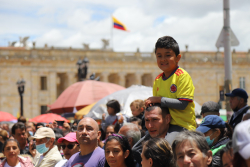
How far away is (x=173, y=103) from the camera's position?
13.9ft

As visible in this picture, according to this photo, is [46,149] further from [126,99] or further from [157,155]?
[126,99]

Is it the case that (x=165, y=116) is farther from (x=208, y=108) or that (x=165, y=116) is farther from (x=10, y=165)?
(x=10, y=165)

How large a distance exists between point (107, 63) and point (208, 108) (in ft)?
154

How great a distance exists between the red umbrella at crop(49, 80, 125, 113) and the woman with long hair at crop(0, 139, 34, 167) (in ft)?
42.7

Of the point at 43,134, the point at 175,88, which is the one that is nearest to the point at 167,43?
the point at 175,88

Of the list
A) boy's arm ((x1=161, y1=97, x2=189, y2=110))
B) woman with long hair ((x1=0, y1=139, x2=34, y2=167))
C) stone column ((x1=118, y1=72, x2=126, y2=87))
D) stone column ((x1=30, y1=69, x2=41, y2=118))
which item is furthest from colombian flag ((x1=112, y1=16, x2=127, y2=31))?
boy's arm ((x1=161, y1=97, x2=189, y2=110))

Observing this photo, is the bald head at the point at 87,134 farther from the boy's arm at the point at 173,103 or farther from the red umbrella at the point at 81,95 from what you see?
the red umbrella at the point at 81,95

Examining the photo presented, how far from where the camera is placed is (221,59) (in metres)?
56.9

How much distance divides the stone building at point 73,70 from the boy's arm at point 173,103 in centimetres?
4701

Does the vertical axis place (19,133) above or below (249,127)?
below

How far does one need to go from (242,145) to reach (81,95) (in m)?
18.8

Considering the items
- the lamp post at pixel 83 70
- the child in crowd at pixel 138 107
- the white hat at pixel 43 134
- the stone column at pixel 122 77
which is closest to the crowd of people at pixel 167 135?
the white hat at pixel 43 134

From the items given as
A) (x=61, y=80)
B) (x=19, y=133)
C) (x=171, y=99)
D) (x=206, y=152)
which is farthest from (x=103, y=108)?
(x=61, y=80)

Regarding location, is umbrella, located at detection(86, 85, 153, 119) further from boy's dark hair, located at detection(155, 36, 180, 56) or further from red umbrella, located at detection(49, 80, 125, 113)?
boy's dark hair, located at detection(155, 36, 180, 56)
